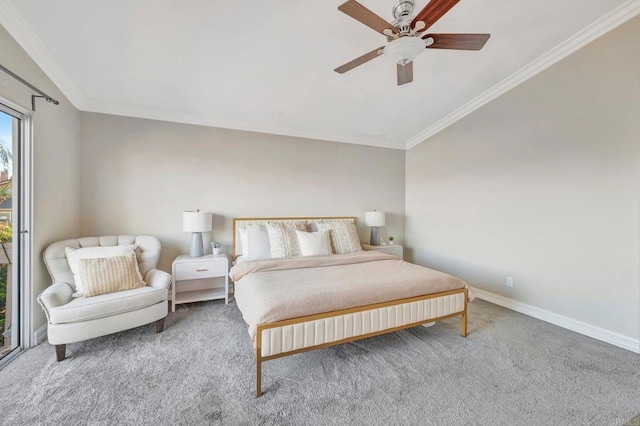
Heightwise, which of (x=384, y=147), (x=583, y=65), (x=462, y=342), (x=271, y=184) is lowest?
(x=462, y=342)

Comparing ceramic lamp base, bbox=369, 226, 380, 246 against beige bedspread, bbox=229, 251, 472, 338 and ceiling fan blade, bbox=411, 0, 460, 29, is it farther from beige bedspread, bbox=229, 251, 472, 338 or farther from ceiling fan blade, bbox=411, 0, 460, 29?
ceiling fan blade, bbox=411, 0, 460, 29

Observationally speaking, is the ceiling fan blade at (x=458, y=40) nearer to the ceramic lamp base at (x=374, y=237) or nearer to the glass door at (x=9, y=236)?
the ceramic lamp base at (x=374, y=237)

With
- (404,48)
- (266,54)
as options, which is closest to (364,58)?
(404,48)

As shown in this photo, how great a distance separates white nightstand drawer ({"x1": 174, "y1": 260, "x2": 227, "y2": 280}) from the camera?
119 inches

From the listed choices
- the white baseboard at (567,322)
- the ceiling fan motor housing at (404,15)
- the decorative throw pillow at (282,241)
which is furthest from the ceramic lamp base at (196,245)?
the white baseboard at (567,322)

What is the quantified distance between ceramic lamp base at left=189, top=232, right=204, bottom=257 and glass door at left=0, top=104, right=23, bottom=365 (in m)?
1.46

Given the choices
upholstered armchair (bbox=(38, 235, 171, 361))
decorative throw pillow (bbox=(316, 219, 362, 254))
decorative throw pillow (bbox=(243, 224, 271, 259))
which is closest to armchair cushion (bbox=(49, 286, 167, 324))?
upholstered armchair (bbox=(38, 235, 171, 361))

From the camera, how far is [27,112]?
2139 mm

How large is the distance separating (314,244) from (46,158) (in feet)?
9.52

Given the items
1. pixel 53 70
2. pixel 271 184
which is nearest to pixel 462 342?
pixel 271 184

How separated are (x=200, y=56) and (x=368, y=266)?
9.21 feet

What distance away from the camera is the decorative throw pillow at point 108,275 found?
7.38 ft

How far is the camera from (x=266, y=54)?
243 cm

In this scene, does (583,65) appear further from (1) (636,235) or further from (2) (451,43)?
(2) (451,43)
